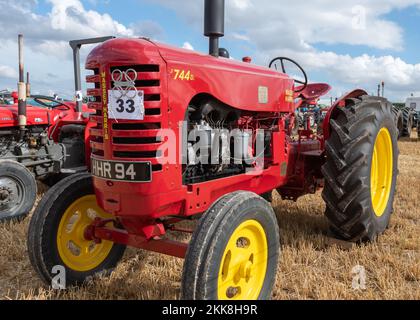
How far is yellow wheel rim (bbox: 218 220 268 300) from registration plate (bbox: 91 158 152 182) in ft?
1.96

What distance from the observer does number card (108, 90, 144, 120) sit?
231 cm

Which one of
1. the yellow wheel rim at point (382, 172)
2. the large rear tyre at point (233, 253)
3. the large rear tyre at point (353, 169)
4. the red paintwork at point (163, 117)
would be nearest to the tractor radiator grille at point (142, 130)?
the red paintwork at point (163, 117)

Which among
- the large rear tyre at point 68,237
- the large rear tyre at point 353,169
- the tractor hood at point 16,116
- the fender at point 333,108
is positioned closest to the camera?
the large rear tyre at point 68,237

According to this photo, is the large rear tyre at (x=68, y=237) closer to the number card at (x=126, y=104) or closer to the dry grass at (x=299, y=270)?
the dry grass at (x=299, y=270)

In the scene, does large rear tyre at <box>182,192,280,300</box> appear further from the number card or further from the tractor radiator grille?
the number card

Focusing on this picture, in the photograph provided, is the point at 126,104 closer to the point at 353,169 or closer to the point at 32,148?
the point at 353,169

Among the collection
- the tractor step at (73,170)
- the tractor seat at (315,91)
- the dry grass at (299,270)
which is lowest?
the dry grass at (299,270)

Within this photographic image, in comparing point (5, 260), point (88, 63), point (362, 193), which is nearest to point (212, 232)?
point (88, 63)

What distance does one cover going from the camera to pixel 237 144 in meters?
2.97

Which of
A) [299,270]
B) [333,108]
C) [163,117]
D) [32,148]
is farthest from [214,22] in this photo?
[32,148]

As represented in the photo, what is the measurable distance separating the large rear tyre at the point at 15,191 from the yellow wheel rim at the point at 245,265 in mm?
2954

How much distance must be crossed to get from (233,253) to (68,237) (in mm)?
1288

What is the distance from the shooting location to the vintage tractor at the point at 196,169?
2322 millimetres

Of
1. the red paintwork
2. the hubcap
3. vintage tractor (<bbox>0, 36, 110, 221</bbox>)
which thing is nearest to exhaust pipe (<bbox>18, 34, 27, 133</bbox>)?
vintage tractor (<bbox>0, 36, 110, 221</bbox>)
